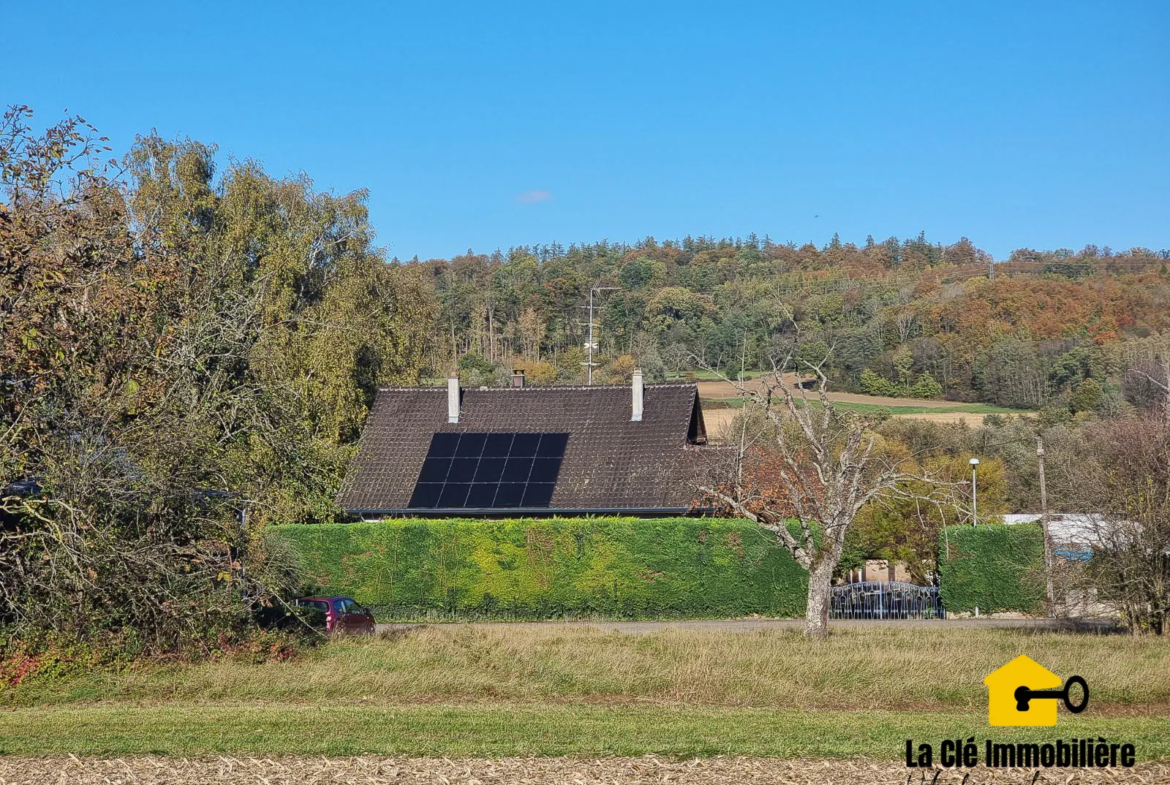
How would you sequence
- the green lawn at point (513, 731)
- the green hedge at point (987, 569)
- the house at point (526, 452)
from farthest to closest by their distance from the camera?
the house at point (526, 452) < the green hedge at point (987, 569) < the green lawn at point (513, 731)

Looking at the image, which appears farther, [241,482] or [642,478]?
[642,478]

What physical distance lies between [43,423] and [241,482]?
133 inches

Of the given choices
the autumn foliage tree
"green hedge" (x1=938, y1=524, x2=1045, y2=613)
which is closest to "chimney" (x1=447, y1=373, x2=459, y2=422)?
"green hedge" (x1=938, y1=524, x2=1045, y2=613)

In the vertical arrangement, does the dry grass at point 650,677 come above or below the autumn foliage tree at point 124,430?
below

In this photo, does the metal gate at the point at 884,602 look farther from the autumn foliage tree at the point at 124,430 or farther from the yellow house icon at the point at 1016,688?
the yellow house icon at the point at 1016,688

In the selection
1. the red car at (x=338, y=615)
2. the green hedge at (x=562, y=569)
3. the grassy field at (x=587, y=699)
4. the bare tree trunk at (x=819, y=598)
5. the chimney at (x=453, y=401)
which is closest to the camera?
the grassy field at (x=587, y=699)

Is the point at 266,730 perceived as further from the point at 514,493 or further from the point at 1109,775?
the point at 514,493

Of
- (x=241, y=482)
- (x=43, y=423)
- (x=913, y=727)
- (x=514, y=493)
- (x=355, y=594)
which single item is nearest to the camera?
(x=913, y=727)

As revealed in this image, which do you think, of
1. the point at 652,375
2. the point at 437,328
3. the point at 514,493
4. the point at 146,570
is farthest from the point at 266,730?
the point at 652,375

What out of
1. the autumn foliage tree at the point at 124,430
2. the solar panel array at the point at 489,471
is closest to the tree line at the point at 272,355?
the autumn foliage tree at the point at 124,430

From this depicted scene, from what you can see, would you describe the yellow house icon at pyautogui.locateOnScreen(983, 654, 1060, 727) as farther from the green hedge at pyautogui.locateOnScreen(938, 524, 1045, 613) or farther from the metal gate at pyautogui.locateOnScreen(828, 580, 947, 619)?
the green hedge at pyautogui.locateOnScreen(938, 524, 1045, 613)

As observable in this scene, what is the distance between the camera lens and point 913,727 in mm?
13547

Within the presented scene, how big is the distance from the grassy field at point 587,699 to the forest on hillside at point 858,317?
3617 cm

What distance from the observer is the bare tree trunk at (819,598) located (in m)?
23.7
